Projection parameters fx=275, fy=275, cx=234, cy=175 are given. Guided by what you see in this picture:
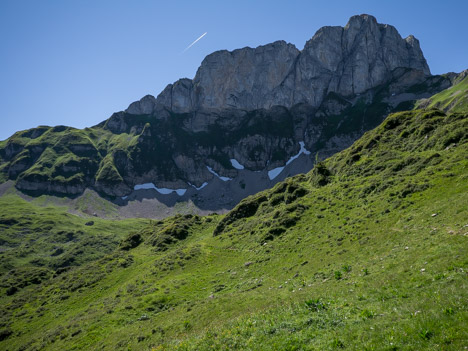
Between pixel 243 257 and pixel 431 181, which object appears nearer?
pixel 431 181

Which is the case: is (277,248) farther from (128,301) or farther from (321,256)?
(128,301)

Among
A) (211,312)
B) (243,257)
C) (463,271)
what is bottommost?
(243,257)

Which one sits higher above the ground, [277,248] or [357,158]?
[357,158]

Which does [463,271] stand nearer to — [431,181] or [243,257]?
[431,181]

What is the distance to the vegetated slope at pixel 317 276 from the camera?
1363cm

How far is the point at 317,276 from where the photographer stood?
26297 mm

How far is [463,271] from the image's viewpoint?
14.4 metres

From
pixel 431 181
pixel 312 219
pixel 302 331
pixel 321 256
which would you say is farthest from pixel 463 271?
pixel 312 219

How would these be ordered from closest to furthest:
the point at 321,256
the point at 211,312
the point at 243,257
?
the point at 211,312 → the point at 321,256 → the point at 243,257

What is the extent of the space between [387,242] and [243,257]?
24158 mm

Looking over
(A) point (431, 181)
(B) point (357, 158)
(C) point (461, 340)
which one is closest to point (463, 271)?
(C) point (461, 340)

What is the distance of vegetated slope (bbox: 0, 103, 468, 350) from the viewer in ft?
A: 44.7

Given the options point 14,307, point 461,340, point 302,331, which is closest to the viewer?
point 461,340

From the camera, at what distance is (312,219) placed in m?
46.8
